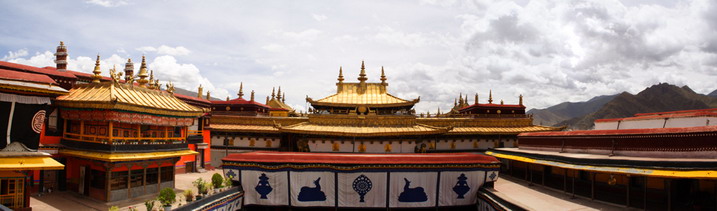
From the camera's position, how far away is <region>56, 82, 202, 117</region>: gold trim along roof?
17.7 m

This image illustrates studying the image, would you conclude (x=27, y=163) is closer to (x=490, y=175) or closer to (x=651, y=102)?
(x=490, y=175)

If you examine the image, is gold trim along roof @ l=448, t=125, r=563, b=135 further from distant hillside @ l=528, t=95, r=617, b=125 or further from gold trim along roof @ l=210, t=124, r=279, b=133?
distant hillside @ l=528, t=95, r=617, b=125

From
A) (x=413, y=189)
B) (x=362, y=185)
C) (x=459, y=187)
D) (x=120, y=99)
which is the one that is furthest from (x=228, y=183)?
(x=459, y=187)

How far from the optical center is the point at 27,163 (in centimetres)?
1513

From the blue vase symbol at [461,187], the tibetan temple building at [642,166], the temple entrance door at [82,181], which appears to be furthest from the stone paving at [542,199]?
the temple entrance door at [82,181]

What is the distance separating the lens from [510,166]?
2753 cm

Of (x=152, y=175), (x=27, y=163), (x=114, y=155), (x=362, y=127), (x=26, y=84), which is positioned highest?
(x=26, y=84)

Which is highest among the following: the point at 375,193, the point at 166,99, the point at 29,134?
the point at 166,99

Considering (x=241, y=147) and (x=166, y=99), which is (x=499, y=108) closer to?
(x=241, y=147)

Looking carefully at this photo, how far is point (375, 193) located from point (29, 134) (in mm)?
15258

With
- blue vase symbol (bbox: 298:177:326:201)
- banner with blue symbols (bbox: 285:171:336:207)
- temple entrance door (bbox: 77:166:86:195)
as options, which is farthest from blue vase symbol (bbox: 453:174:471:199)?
temple entrance door (bbox: 77:166:86:195)

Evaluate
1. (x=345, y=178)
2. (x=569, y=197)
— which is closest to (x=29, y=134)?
(x=345, y=178)

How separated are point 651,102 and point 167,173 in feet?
322

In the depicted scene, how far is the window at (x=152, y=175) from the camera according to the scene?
66.5ft
